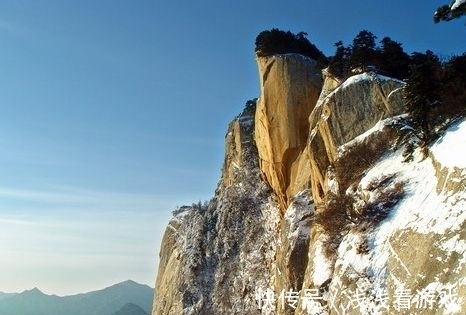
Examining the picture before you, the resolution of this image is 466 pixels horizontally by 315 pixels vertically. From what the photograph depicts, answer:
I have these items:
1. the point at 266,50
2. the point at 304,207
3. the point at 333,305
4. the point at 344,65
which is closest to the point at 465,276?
the point at 333,305

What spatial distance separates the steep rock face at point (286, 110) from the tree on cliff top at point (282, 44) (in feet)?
5.73

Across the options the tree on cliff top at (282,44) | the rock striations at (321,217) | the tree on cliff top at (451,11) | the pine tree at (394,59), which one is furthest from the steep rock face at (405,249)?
the tree on cliff top at (282,44)

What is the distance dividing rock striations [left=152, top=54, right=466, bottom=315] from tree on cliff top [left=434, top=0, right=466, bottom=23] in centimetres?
525

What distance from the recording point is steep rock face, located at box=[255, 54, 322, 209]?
47125 millimetres

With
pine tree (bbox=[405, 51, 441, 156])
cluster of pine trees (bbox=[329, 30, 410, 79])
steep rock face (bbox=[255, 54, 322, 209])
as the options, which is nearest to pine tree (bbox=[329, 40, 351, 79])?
cluster of pine trees (bbox=[329, 30, 410, 79])

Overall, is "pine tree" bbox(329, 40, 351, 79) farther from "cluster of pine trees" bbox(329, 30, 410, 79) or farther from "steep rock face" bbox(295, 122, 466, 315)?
"steep rock face" bbox(295, 122, 466, 315)

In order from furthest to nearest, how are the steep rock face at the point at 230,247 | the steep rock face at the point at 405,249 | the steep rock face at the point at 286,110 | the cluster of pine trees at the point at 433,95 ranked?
the steep rock face at the point at 230,247
the steep rock face at the point at 286,110
the cluster of pine trees at the point at 433,95
the steep rock face at the point at 405,249

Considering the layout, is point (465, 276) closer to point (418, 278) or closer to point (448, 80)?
point (418, 278)

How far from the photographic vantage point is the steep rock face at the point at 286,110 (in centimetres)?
4712

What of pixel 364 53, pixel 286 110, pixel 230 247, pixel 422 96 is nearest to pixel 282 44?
pixel 286 110

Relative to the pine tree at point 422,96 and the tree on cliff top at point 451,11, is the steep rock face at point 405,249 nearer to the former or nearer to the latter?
the pine tree at point 422,96

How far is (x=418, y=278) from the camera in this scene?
1920 centimetres

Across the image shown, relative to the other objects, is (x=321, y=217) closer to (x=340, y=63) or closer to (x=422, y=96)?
(x=422, y=96)

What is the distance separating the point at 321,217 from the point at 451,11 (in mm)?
12765
